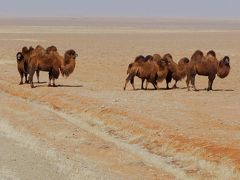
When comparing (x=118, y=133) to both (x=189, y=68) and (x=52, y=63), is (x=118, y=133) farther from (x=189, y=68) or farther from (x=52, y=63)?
(x=52, y=63)

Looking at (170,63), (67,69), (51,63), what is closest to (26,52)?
(51,63)

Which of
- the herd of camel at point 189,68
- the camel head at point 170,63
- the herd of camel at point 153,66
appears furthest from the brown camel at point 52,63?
the camel head at point 170,63

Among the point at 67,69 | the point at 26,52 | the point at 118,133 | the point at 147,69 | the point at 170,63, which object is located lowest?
the point at 118,133

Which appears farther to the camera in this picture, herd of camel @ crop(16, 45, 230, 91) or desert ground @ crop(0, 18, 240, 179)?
herd of camel @ crop(16, 45, 230, 91)

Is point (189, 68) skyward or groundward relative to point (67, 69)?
skyward

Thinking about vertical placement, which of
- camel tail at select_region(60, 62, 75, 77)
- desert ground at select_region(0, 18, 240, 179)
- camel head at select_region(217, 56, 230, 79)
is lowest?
desert ground at select_region(0, 18, 240, 179)

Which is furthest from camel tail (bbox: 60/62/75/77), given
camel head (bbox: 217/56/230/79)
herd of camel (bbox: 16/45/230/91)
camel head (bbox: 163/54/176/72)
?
camel head (bbox: 217/56/230/79)

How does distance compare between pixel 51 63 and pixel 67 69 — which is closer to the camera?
pixel 51 63

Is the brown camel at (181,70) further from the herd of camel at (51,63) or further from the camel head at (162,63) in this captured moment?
the herd of camel at (51,63)

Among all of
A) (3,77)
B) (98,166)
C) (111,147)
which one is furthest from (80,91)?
(98,166)

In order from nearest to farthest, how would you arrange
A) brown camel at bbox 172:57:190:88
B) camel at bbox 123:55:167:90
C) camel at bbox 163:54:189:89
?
camel at bbox 123:55:167:90 < camel at bbox 163:54:189:89 < brown camel at bbox 172:57:190:88

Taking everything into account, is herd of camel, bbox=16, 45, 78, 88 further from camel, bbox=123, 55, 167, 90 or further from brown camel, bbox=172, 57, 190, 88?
brown camel, bbox=172, 57, 190, 88

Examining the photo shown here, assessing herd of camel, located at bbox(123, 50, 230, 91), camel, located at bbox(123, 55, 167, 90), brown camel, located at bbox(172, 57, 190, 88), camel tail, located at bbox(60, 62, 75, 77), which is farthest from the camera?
brown camel, located at bbox(172, 57, 190, 88)

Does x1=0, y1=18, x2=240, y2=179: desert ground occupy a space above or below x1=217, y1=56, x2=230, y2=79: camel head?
below
